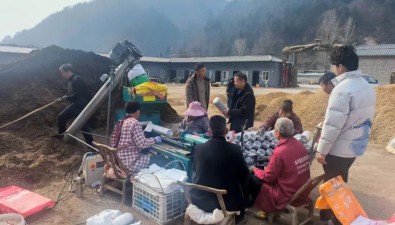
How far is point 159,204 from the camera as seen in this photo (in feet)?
11.4

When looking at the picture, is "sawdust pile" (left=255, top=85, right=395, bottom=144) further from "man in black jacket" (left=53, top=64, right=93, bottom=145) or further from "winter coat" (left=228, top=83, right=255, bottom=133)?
"man in black jacket" (left=53, top=64, right=93, bottom=145)

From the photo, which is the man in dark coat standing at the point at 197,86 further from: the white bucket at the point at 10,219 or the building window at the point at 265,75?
the building window at the point at 265,75

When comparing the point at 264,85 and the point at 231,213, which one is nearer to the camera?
the point at 231,213

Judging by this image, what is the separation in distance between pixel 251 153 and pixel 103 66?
8.27m

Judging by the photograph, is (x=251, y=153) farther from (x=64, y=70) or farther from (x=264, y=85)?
(x=264, y=85)

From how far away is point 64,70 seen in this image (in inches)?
232

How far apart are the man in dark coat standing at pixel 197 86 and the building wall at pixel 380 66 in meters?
28.6

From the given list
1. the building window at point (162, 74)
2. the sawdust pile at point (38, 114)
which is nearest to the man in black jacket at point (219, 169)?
the sawdust pile at point (38, 114)

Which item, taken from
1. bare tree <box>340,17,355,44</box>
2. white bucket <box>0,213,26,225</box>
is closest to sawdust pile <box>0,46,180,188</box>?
white bucket <box>0,213,26,225</box>

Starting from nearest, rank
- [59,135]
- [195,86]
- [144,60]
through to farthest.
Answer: [195,86] < [59,135] < [144,60]

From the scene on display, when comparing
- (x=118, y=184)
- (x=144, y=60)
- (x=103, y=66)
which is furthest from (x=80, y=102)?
(x=144, y=60)

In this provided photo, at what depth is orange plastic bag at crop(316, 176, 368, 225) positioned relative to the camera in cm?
290

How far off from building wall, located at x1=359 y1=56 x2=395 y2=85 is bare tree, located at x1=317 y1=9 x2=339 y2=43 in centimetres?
3507

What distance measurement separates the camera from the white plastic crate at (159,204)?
346 centimetres
